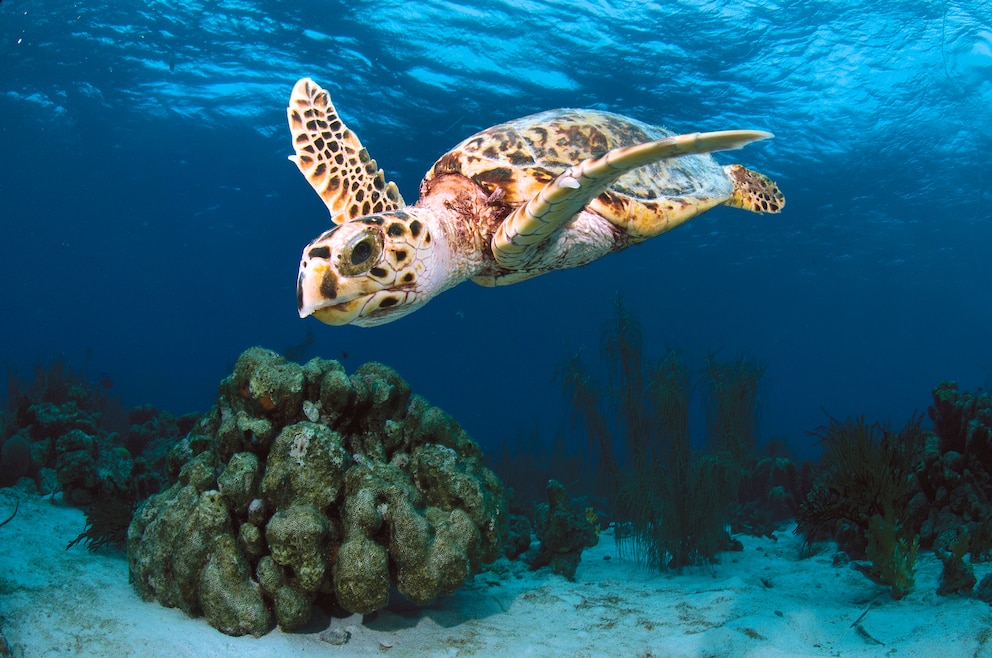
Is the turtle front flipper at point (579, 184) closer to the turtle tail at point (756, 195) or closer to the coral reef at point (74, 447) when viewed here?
the turtle tail at point (756, 195)

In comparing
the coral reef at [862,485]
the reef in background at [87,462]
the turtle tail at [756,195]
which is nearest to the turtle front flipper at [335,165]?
the reef in background at [87,462]

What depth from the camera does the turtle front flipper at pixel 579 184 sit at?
7.77 feet

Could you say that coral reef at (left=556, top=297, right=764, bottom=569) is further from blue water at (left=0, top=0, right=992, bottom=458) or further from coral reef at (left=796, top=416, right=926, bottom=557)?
blue water at (left=0, top=0, right=992, bottom=458)

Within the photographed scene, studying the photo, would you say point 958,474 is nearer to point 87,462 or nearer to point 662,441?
point 662,441

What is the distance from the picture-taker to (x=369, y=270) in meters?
2.85

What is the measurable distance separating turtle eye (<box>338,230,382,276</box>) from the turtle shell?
136 cm

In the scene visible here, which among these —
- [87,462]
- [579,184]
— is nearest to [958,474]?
[579,184]

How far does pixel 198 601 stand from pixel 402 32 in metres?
13.8

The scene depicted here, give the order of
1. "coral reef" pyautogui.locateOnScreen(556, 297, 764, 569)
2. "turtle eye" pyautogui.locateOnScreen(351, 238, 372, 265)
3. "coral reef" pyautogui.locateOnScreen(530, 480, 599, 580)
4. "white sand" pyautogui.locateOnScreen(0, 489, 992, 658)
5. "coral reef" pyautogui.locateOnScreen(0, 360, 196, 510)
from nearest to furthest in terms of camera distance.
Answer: "turtle eye" pyautogui.locateOnScreen(351, 238, 372, 265)
"white sand" pyautogui.locateOnScreen(0, 489, 992, 658)
"coral reef" pyautogui.locateOnScreen(530, 480, 599, 580)
"coral reef" pyautogui.locateOnScreen(0, 360, 196, 510)
"coral reef" pyautogui.locateOnScreen(556, 297, 764, 569)

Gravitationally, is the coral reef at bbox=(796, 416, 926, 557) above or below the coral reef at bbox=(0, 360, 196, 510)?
above

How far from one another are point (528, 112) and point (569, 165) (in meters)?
13.5

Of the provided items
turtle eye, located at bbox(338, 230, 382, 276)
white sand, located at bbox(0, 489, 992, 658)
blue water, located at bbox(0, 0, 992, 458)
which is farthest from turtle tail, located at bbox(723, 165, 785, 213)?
blue water, located at bbox(0, 0, 992, 458)

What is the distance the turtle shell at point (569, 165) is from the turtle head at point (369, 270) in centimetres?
90

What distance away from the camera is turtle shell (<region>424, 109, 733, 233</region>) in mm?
3980
